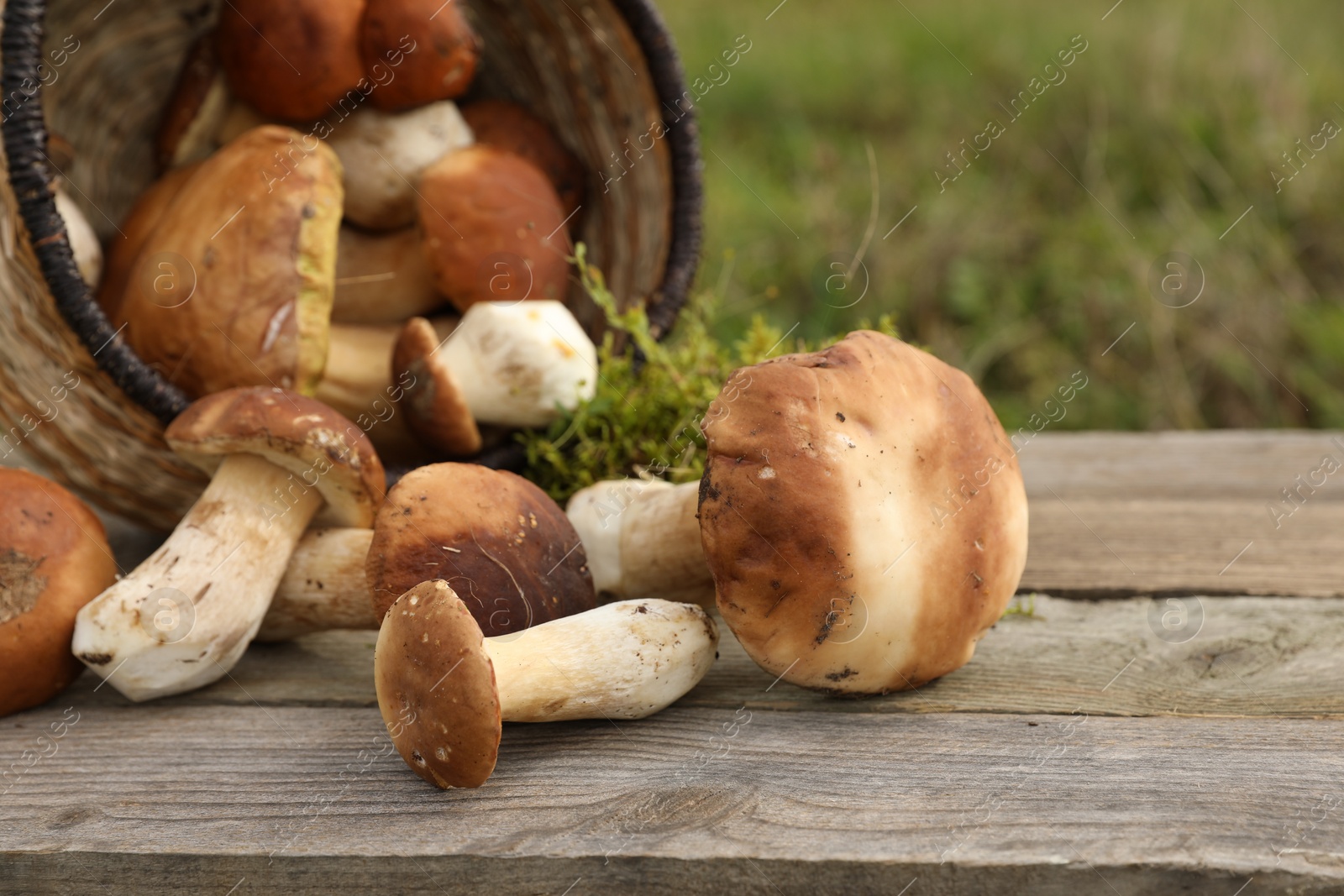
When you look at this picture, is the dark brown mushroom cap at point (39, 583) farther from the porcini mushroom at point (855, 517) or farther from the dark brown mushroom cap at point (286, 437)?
the porcini mushroom at point (855, 517)

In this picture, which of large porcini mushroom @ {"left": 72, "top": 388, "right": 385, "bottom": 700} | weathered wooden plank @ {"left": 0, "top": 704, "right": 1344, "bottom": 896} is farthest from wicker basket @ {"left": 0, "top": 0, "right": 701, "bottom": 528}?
weathered wooden plank @ {"left": 0, "top": 704, "right": 1344, "bottom": 896}

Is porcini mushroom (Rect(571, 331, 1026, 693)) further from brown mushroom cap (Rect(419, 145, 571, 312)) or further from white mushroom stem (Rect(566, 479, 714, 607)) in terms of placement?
brown mushroom cap (Rect(419, 145, 571, 312))

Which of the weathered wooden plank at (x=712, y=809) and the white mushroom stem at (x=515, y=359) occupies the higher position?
the white mushroom stem at (x=515, y=359)

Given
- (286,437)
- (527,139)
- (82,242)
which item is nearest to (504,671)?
(286,437)

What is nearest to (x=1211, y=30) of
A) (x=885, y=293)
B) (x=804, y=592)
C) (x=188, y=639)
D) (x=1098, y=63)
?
(x=1098, y=63)

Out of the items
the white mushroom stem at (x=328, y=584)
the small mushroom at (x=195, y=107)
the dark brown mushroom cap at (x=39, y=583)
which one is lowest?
the white mushroom stem at (x=328, y=584)

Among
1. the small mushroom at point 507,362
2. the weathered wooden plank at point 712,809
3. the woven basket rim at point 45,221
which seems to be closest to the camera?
the weathered wooden plank at point 712,809

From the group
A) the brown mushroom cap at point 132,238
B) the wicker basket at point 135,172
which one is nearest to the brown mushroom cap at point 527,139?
the wicker basket at point 135,172
